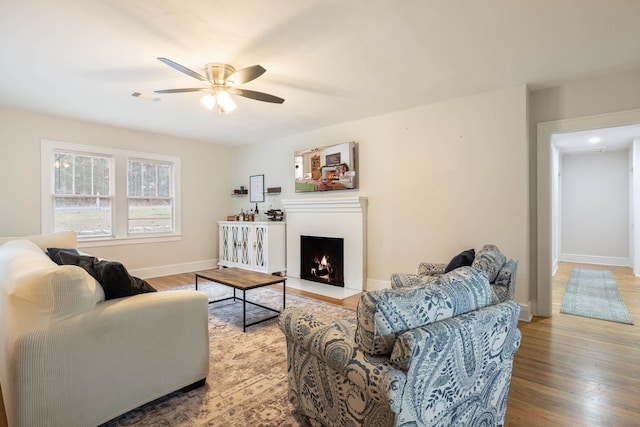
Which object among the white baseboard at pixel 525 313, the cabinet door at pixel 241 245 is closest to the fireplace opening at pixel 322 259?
the cabinet door at pixel 241 245

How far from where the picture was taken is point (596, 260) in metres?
6.98

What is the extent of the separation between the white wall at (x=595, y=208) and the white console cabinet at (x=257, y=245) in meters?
6.63

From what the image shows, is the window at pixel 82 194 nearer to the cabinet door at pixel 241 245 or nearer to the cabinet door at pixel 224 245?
the cabinet door at pixel 224 245

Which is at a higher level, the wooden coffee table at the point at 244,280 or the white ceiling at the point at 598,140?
the white ceiling at the point at 598,140

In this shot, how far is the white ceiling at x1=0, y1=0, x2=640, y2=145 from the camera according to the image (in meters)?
2.16

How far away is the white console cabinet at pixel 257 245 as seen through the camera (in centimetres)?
561

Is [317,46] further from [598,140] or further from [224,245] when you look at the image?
[598,140]

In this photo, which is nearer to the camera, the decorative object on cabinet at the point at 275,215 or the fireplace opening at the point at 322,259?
the fireplace opening at the point at 322,259

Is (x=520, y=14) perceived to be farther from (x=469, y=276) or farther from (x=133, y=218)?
(x=133, y=218)

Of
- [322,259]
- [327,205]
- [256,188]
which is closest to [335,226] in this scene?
[327,205]

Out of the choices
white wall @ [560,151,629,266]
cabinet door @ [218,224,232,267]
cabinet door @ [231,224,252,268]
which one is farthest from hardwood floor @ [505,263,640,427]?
cabinet door @ [218,224,232,267]

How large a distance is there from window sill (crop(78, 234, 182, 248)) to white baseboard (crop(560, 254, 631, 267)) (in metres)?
8.61

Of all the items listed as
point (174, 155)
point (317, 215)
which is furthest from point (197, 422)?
point (174, 155)

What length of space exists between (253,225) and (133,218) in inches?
81.2
